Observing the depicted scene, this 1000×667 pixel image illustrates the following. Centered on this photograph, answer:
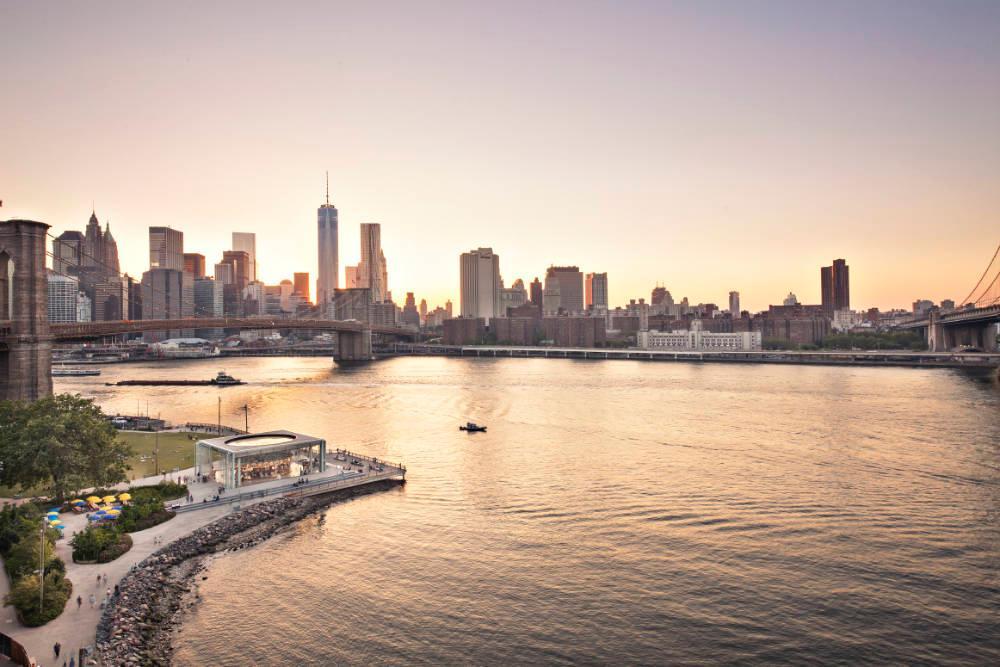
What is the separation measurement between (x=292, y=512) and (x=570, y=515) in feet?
44.0

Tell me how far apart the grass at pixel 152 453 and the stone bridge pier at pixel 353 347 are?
109 meters

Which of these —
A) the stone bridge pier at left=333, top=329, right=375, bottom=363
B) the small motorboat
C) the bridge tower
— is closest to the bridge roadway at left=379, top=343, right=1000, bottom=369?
the stone bridge pier at left=333, top=329, right=375, bottom=363

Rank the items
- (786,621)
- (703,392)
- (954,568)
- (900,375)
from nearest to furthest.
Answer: (786,621), (954,568), (703,392), (900,375)

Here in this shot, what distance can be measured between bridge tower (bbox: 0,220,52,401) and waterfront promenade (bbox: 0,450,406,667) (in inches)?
638

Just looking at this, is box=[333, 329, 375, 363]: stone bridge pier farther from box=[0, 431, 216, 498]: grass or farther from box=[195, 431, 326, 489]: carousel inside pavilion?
box=[195, 431, 326, 489]: carousel inside pavilion

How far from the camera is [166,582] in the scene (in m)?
23.1

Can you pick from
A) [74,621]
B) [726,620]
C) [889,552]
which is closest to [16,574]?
[74,621]

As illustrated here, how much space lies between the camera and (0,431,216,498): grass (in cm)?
3166

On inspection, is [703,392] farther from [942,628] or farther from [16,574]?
[16,574]

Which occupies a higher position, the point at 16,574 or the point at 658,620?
the point at 16,574

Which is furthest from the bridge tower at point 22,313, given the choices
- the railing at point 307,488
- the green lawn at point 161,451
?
the railing at point 307,488

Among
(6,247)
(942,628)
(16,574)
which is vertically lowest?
(942,628)

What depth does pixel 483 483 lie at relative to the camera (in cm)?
3759

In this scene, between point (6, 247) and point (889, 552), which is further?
point (6, 247)
